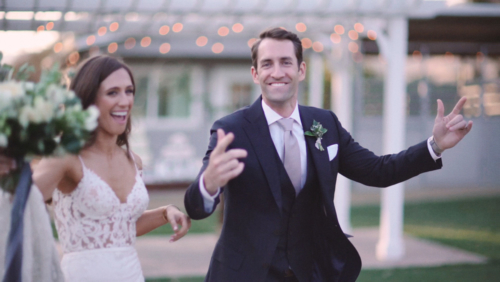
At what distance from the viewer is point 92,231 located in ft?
8.06

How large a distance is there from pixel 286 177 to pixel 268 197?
0.48 ft

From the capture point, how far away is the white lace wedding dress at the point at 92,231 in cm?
242

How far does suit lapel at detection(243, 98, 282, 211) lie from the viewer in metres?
2.55

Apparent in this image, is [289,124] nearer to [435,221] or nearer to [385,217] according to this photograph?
[385,217]

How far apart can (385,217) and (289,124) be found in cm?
422

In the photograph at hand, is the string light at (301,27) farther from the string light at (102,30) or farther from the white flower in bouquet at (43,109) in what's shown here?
the white flower in bouquet at (43,109)

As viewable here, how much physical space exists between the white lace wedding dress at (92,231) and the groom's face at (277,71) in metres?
0.94

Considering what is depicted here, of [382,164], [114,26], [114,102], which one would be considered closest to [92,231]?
[114,102]

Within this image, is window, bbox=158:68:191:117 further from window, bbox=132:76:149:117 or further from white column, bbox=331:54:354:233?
white column, bbox=331:54:354:233

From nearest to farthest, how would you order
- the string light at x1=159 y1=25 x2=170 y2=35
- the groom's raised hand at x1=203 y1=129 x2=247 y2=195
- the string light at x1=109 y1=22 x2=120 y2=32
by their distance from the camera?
the groom's raised hand at x1=203 y1=129 x2=247 y2=195 → the string light at x1=109 y1=22 x2=120 y2=32 → the string light at x1=159 y1=25 x2=170 y2=35

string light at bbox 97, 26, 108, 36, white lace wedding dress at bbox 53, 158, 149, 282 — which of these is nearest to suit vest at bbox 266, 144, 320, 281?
white lace wedding dress at bbox 53, 158, 149, 282

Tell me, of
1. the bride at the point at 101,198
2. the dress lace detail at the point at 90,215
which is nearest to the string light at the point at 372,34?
the bride at the point at 101,198

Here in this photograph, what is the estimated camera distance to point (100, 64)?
2.48 m

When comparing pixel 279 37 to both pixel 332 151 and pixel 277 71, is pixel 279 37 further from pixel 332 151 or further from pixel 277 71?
pixel 332 151
